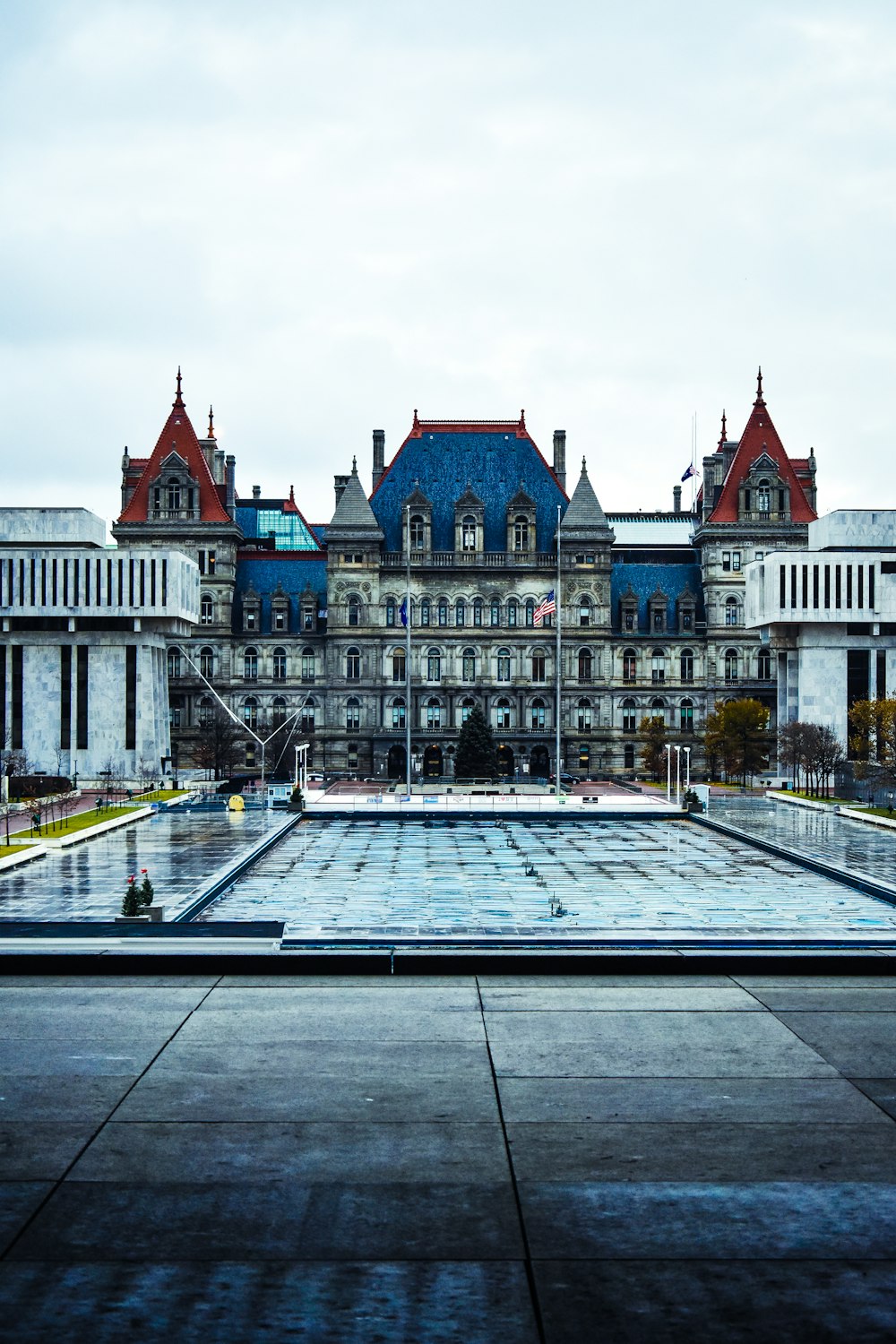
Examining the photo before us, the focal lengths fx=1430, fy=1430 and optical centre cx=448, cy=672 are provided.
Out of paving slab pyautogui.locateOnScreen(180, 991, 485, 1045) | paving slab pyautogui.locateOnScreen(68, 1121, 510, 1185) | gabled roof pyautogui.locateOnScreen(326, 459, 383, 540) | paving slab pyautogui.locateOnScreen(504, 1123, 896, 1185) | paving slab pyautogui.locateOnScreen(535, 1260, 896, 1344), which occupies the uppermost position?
gabled roof pyautogui.locateOnScreen(326, 459, 383, 540)

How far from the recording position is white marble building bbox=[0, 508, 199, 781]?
3716 inches

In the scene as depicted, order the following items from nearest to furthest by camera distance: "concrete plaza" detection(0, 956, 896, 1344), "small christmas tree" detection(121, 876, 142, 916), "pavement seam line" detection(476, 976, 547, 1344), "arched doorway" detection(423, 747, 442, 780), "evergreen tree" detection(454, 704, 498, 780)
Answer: "pavement seam line" detection(476, 976, 547, 1344)
"concrete plaza" detection(0, 956, 896, 1344)
"small christmas tree" detection(121, 876, 142, 916)
"evergreen tree" detection(454, 704, 498, 780)
"arched doorway" detection(423, 747, 442, 780)

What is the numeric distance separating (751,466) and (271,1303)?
344 feet

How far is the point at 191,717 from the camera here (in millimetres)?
113250

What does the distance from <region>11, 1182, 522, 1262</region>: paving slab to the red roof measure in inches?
3998

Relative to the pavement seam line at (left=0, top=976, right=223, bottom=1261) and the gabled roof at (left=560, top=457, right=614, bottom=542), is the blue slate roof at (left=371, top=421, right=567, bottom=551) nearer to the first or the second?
the gabled roof at (left=560, top=457, right=614, bottom=542)

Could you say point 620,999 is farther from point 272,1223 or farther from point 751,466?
point 751,466

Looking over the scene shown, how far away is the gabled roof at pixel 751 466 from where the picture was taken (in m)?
112

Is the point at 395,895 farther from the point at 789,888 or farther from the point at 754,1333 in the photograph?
the point at 754,1333

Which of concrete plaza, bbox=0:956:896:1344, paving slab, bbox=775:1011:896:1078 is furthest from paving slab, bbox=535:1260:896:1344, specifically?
paving slab, bbox=775:1011:896:1078

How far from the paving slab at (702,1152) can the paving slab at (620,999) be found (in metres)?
6.16

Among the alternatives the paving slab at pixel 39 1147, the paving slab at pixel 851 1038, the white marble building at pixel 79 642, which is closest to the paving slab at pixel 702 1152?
the paving slab at pixel 851 1038

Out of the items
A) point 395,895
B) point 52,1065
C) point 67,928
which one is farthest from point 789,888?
point 52,1065

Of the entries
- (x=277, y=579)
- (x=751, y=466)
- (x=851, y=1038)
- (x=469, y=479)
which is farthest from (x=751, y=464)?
(x=851, y=1038)
